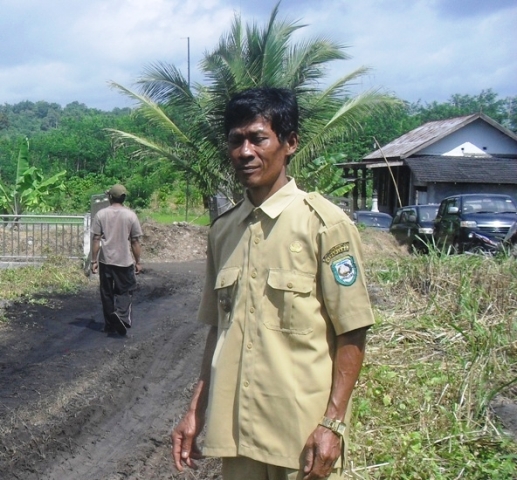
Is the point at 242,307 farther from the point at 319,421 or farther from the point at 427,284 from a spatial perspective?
the point at 427,284

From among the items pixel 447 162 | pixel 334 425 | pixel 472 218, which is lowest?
pixel 334 425

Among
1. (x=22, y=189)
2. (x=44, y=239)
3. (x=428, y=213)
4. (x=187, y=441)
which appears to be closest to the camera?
(x=187, y=441)

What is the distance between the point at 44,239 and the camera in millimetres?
17000

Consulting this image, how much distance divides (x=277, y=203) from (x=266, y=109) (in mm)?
326

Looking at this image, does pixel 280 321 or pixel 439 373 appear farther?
pixel 439 373

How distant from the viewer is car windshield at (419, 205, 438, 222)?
23198 millimetres

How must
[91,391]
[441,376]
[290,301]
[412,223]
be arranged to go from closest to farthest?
[290,301] → [441,376] → [91,391] → [412,223]

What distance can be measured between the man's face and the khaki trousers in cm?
91

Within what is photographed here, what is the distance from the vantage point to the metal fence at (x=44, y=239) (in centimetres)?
1581

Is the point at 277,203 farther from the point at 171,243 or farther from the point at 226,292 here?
the point at 171,243

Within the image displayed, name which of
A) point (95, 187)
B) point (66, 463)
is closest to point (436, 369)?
point (66, 463)

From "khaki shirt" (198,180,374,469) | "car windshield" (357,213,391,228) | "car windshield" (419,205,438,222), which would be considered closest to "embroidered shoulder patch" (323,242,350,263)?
"khaki shirt" (198,180,374,469)

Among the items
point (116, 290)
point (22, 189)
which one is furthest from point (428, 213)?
point (116, 290)

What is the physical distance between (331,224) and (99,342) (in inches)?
296
